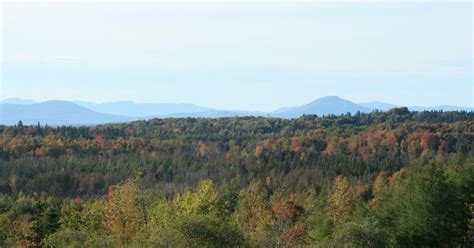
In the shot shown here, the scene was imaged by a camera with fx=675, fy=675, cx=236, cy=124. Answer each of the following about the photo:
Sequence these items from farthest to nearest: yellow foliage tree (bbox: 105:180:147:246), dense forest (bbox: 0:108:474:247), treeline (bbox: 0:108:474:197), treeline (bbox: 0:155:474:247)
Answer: treeline (bbox: 0:108:474:197), yellow foliage tree (bbox: 105:180:147:246), dense forest (bbox: 0:108:474:247), treeline (bbox: 0:155:474:247)

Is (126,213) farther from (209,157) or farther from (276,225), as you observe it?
(209,157)

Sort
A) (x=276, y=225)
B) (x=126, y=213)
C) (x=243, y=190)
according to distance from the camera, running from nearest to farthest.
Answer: (x=126, y=213), (x=276, y=225), (x=243, y=190)

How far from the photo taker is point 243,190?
94625mm

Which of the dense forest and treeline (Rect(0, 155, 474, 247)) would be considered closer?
treeline (Rect(0, 155, 474, 247))

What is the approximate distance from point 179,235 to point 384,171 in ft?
303

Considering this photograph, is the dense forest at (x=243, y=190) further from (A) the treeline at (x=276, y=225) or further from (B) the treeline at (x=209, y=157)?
(B) the treeline at (x=209, y=157)

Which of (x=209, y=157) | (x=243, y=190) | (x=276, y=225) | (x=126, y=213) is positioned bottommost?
(x=243, y=190)

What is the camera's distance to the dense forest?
44625mm

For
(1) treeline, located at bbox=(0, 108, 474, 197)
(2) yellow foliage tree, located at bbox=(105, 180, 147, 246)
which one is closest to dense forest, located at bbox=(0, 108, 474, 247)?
(2) yellow foliage tree, located at bbox=(105, 180, 147, 246)

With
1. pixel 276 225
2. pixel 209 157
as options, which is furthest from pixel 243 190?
pixel 209 157

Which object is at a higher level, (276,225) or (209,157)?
(276,225)

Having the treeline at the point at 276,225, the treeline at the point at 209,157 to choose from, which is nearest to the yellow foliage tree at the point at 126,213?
the treeline at the point at 276,225

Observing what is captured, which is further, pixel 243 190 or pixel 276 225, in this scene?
pixel 243 190

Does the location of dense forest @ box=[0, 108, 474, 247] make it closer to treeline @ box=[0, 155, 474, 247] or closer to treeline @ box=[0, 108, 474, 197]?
treeline @ box=[0, 155, 474, 247]
